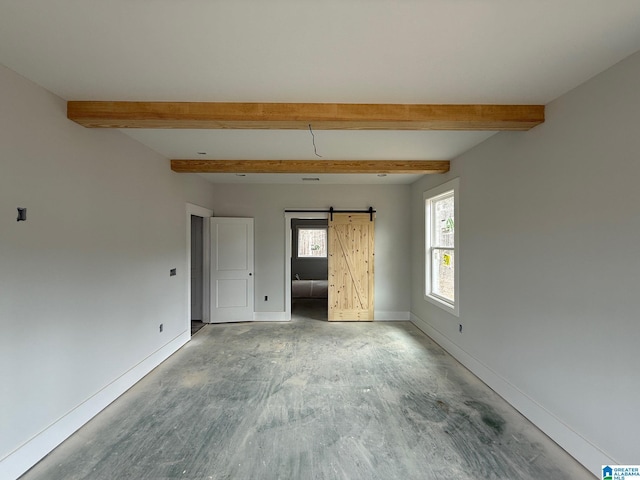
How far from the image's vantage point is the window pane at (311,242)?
1029 cm

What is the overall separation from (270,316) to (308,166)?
118 inches

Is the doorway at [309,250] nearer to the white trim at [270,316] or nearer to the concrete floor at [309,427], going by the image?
the white trim at [270,316]

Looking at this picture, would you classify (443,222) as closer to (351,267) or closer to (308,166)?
(351,267)

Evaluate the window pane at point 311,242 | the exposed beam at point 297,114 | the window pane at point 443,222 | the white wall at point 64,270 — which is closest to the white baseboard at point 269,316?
the white wall at point 64,270

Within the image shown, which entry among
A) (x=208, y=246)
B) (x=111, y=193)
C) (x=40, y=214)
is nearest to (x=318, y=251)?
(x=208, y=246)

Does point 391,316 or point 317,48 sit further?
point 391,316

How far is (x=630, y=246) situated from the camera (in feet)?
5.50

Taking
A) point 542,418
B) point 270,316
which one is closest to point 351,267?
point 270,316

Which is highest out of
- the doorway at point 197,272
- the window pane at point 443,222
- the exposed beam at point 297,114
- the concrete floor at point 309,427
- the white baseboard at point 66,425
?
the exposed beam at point 297,114

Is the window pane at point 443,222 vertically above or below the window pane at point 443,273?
above

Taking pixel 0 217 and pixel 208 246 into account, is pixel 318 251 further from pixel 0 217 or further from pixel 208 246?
pixel 0 217

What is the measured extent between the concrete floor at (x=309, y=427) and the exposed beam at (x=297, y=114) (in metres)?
2.46

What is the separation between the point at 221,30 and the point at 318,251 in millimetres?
8962

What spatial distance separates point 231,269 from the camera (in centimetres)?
526
